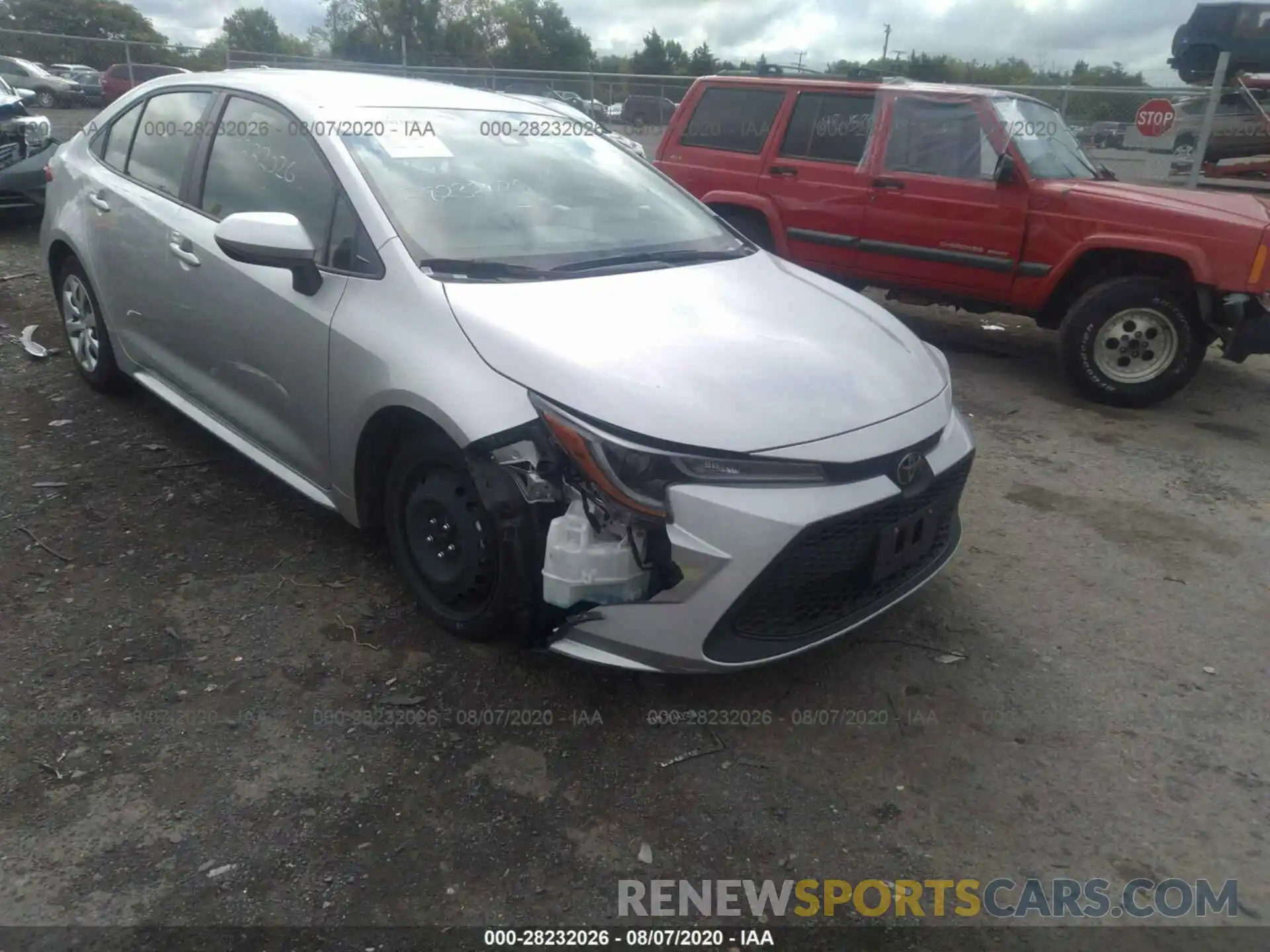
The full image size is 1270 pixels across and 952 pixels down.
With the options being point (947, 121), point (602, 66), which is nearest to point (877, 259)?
point (947, 121)

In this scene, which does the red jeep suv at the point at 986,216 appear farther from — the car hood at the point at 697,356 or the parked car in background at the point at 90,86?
the parked car in background at the point at 90,86

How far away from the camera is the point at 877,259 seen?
21.9 ft

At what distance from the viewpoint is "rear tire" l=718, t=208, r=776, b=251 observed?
7.19m

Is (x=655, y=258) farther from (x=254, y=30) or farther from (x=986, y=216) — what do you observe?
(x=254, y=30)

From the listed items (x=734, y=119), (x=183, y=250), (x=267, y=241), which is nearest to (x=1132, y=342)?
(x=734, y=119)

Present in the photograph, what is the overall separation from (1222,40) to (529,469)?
1397 cm

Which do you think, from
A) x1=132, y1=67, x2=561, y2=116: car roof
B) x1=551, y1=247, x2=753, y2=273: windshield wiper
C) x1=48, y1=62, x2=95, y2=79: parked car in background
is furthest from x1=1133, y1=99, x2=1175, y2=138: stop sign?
x1=48, y1=62, x2=95, y2=79: parked car in background

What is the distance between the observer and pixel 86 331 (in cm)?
486

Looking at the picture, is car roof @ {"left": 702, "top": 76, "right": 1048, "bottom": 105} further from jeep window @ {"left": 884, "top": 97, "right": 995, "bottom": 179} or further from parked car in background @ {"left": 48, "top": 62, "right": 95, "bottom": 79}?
parked car in background @ {"left": 48, "top": 62, "right": 95, "bottom": 79}

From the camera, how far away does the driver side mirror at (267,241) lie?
3.00 metres

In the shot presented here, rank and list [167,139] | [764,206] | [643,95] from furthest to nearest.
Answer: [643,95] < [764,206] < [167,139]

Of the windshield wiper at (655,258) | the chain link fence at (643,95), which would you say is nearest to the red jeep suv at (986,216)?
the chain link fence at (643,95)

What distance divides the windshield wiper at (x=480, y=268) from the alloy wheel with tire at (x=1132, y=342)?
416cm

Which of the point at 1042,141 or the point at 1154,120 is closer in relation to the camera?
the point at 1042,141
